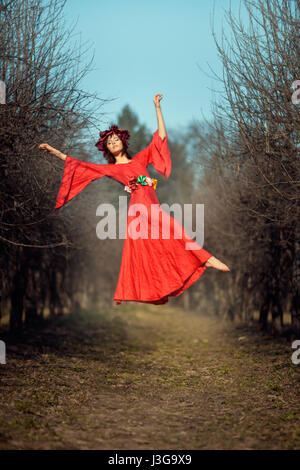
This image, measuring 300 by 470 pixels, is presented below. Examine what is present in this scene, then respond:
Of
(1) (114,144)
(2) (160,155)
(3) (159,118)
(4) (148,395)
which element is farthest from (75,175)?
(4) (148,395)

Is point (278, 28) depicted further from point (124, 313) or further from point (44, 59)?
point (124, 313)

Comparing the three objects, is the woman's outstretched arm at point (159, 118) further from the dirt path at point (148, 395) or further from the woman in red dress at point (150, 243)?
the dirt path at point (148, 395)

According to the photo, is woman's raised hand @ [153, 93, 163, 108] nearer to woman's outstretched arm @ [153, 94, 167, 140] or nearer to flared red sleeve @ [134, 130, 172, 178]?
woman's outstretched arm @ [153, 94, 167, 140]

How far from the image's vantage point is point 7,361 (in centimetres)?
771

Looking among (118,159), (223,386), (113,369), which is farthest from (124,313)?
(118,159)

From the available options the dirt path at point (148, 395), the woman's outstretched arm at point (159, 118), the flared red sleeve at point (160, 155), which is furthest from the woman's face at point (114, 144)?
the dirt path at point (148, 395)

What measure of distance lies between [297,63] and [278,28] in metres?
0.56

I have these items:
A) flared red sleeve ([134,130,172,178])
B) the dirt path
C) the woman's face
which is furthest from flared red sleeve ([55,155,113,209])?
the dirt path

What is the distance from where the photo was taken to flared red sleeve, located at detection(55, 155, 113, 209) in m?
5.64

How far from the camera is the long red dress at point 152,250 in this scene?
5.46m

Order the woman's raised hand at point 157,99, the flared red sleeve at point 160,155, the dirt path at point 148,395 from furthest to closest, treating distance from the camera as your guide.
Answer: the flared red sleeve at point 160,155 → the woman's raised hand at point 157,99 → the dirt path at point 148,395

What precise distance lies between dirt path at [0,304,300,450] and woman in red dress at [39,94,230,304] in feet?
4.28

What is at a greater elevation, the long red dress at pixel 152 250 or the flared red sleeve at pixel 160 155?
the flared red sleeve at pixel 160 155

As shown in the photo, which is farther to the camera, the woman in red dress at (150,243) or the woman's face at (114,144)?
the woman's face at (114,144)
